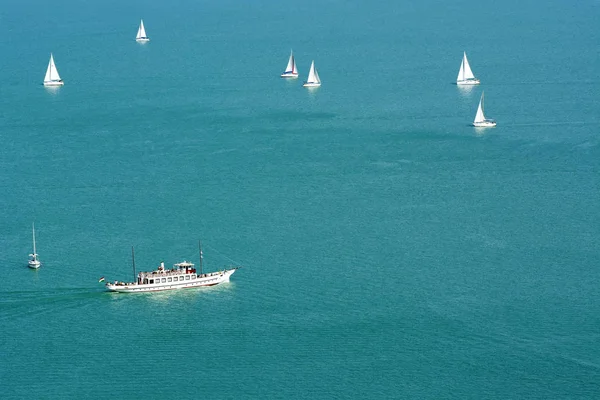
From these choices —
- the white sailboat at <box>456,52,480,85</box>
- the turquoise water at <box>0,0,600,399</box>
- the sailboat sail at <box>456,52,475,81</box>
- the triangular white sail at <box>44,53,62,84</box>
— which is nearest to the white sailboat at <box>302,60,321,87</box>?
the turquoise water at <box>0,0,600,399</box>

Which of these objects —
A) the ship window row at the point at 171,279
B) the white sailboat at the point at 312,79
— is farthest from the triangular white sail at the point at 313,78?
the ship window row at the point at 171,279

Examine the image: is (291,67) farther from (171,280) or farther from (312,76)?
(171,280)

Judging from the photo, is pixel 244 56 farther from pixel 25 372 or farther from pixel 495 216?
pixel 25 372

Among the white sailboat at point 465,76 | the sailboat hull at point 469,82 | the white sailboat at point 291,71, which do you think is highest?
the white sailboat at point 291,71

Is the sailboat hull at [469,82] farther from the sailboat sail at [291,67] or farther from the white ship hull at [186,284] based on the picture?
the white ship hull at [186,284]

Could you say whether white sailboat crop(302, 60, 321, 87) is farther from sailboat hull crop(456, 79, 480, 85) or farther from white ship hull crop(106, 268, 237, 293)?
white ship hull crop(106, 268, 237, 293)

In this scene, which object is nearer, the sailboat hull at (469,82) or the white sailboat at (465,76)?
the sailboat hull at (469,82)

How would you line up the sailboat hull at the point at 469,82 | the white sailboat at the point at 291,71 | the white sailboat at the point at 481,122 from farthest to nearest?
the white sailboat at the point at 291,71
the sailboat hull at the point at 469,82
the white sailboat at the point at 481,122

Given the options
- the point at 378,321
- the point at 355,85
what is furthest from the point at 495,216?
the point at 355,85
